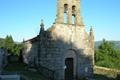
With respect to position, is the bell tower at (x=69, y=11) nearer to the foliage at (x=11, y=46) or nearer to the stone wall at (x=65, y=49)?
the stone wall at (x=65, y=49)

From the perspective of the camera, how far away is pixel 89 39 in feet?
99.2

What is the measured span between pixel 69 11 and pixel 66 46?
4.31 meters

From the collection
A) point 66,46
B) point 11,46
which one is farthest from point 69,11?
point 11,46

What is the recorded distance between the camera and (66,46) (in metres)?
28.3

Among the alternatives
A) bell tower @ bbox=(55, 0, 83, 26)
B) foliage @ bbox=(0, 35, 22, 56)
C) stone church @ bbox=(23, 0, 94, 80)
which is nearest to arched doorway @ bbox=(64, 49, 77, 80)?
stone church @ bbox=(23, 0, 94, 80)

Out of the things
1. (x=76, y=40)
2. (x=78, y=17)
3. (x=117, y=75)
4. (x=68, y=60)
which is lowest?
(x=117, y=75)

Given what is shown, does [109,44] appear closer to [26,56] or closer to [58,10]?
[26,56]

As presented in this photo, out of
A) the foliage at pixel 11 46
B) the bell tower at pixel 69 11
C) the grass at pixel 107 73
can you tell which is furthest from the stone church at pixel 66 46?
the foliage at pixel 11 46

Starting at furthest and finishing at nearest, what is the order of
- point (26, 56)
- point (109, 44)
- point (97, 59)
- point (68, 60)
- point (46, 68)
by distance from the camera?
1. point (109, 44)
2. point (97, 59)
3. point (26, 56)
4. point (68, 60)
5. point (46, 68)

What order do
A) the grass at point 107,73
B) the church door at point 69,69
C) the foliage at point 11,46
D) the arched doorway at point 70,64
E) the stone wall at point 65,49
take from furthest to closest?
the foliage at point 11,46 < the grass at point 107,73 < the church door at point 69,69 < the arched doorway at point 70,64 < the stone wall at point 65,49

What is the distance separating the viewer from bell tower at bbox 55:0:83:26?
28.2 meters

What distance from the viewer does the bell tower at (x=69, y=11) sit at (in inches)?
1109

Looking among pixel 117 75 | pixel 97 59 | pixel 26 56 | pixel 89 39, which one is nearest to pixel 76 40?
pixel 89 39

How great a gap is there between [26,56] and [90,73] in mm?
12312
